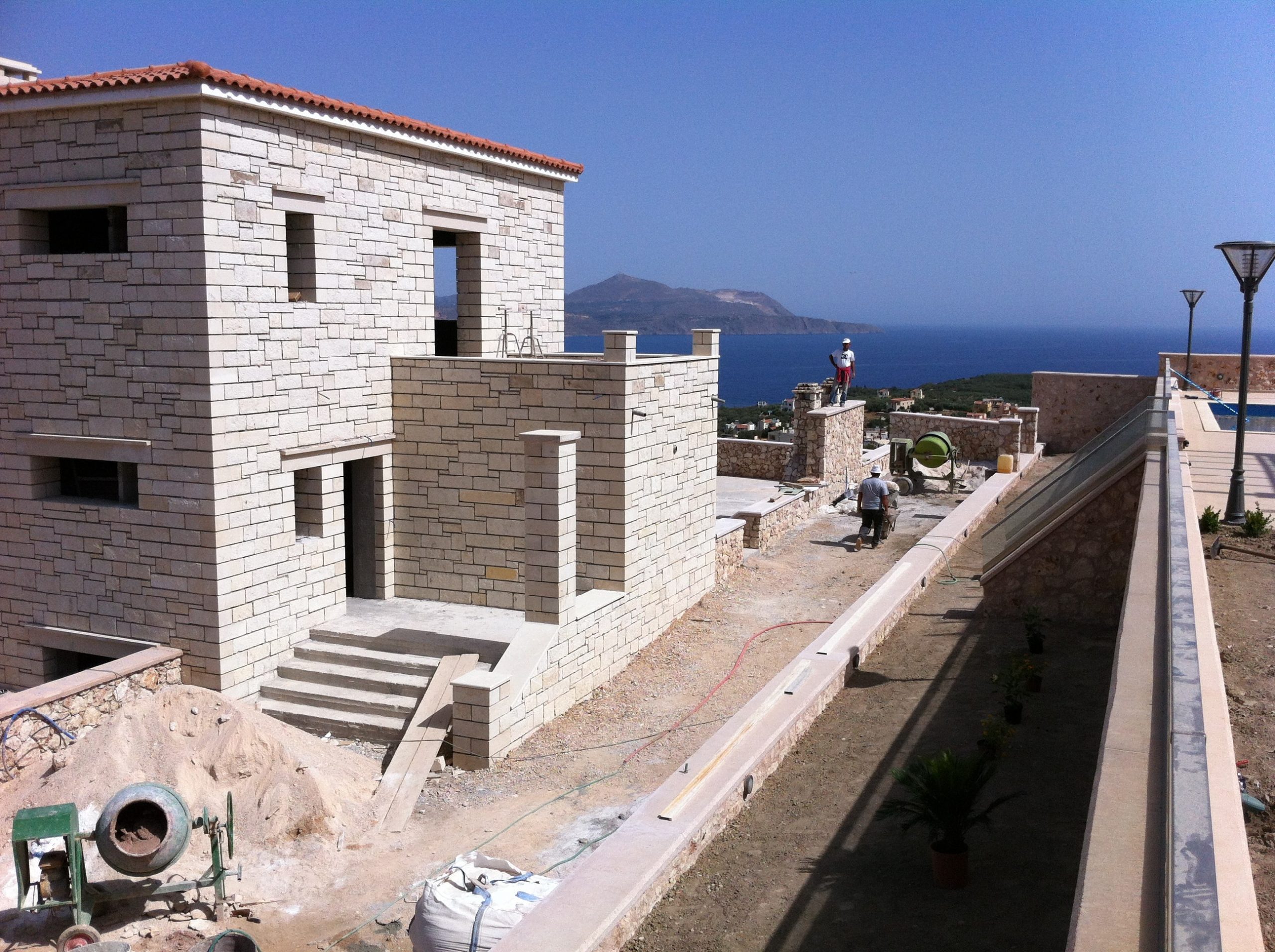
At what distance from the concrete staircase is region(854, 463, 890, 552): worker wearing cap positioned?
10.3 metres

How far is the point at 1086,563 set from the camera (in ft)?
39.9

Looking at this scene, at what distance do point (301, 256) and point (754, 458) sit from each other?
1609 cm

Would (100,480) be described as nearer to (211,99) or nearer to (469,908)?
(211,99)

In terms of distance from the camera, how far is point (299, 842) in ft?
32.6

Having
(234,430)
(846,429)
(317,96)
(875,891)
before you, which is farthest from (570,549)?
(846,429)

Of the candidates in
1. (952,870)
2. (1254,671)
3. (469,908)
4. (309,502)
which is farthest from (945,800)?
(309,502)

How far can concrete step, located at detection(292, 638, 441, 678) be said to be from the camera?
1284 cm

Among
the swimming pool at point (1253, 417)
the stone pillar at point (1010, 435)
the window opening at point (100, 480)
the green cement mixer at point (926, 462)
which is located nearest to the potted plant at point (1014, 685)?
the window opening at point (100, 480)

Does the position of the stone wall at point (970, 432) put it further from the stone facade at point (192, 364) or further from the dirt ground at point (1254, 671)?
the stone facade at point (192, 364)

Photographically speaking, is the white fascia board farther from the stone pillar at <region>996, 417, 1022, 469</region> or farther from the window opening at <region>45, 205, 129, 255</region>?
the stone pillar at <region>996, 417, 1022, 469</region>

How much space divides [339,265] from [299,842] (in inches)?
285

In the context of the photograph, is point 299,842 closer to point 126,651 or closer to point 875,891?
point 126,651

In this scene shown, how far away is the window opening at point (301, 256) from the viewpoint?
13.3 metres

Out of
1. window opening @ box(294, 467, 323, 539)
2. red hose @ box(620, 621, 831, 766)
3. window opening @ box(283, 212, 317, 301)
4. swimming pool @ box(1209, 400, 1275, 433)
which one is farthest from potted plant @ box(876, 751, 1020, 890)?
swimming pool @ box(1209, 400, 1275, 433)
